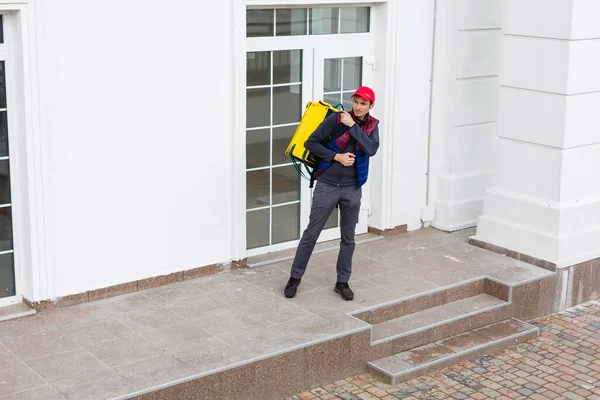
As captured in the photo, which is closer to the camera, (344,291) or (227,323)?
(227,323)

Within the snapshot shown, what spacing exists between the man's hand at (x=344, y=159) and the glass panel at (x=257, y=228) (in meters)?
1.62

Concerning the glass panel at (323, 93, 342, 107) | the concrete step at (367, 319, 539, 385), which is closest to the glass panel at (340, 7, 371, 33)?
the glass panel at (323, 93, 342, 107)

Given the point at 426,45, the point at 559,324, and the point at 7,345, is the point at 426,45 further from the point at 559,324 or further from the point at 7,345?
the point at 7,345

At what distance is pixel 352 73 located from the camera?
9461 millimetres

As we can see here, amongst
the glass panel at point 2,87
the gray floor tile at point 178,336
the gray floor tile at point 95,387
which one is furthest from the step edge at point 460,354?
the glass panel at point 2,87

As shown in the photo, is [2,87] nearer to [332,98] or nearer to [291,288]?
[291,288]

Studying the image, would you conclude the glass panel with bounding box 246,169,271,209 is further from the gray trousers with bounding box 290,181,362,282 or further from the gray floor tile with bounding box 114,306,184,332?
the gray floor tile with bounding box 114,306,184,332

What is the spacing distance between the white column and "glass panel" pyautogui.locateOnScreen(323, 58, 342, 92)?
161 cm

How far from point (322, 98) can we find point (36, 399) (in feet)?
14.3

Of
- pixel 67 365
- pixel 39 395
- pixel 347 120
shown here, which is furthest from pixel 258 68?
pixel 39 395

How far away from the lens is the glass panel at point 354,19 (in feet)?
30.3

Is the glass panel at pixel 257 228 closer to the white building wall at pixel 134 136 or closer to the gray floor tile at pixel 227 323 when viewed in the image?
the white building wall at pixel 134 136

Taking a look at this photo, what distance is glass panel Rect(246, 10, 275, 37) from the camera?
27.8ft

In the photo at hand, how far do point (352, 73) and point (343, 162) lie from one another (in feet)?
7.18
